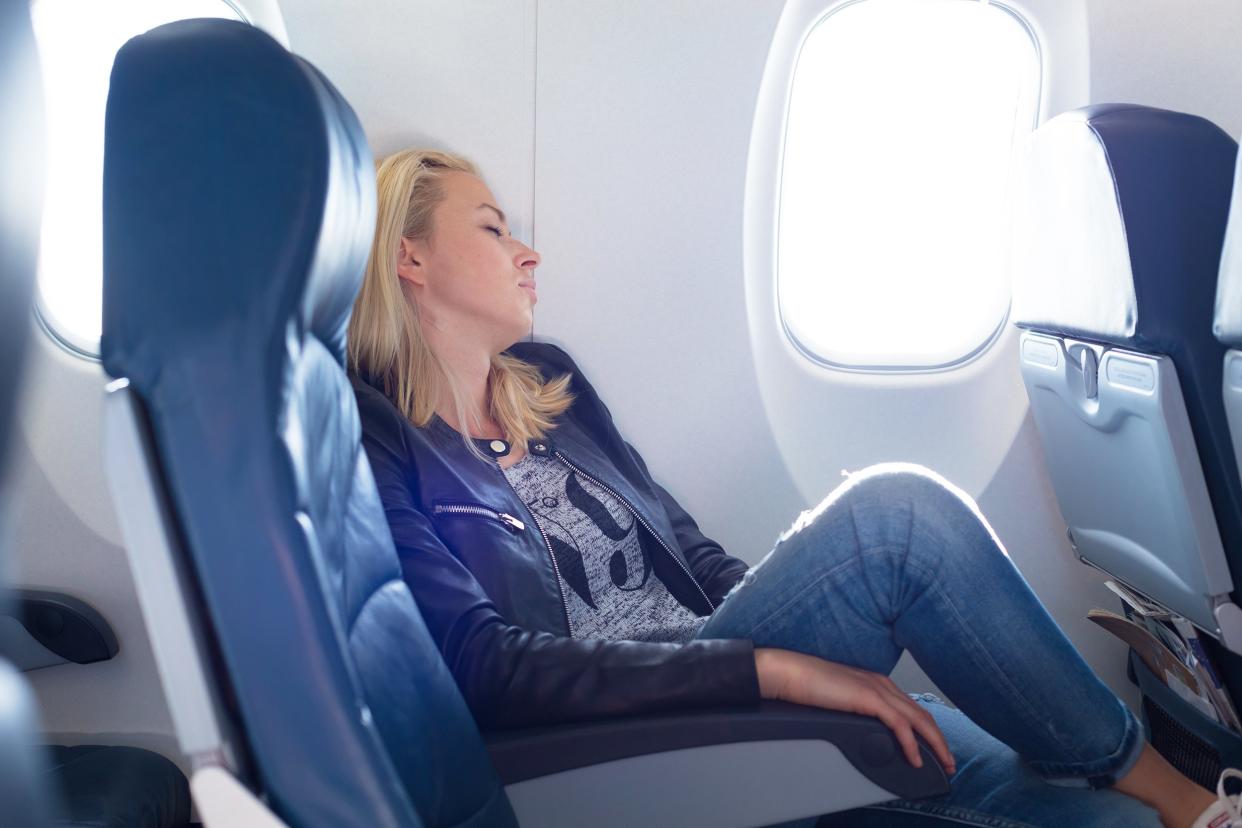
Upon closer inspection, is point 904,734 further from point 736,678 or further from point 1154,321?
point 1154,321

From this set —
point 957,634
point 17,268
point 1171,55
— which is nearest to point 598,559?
point 957,634

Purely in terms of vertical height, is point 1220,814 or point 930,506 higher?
point 930,506

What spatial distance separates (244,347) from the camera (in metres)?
0.82

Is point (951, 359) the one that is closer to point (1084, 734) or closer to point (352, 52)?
point (1084, 734)

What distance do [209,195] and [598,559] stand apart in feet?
3.97

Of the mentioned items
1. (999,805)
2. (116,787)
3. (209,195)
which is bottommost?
(116,787)

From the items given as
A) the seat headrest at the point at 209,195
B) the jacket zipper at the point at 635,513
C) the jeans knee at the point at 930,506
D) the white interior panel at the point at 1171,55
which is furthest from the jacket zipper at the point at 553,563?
the white interior panel at the point at 1171,55

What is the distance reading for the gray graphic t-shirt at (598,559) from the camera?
1883mm

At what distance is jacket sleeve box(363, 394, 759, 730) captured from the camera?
54.0 inches

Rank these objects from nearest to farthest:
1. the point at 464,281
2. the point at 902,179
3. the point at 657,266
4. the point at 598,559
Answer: the point at 598,559, the point at 464,281, the point at 657,266, the point at 902,179

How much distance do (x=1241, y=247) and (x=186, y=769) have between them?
2214mm

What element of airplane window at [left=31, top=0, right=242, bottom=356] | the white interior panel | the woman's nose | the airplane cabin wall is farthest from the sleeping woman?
the white interior panel

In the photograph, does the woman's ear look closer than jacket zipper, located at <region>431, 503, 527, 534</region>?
No

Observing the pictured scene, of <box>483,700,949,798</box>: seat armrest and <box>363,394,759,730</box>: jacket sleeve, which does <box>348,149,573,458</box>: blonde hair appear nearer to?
<box>363,394,759,730</box>: jacket sleeve
